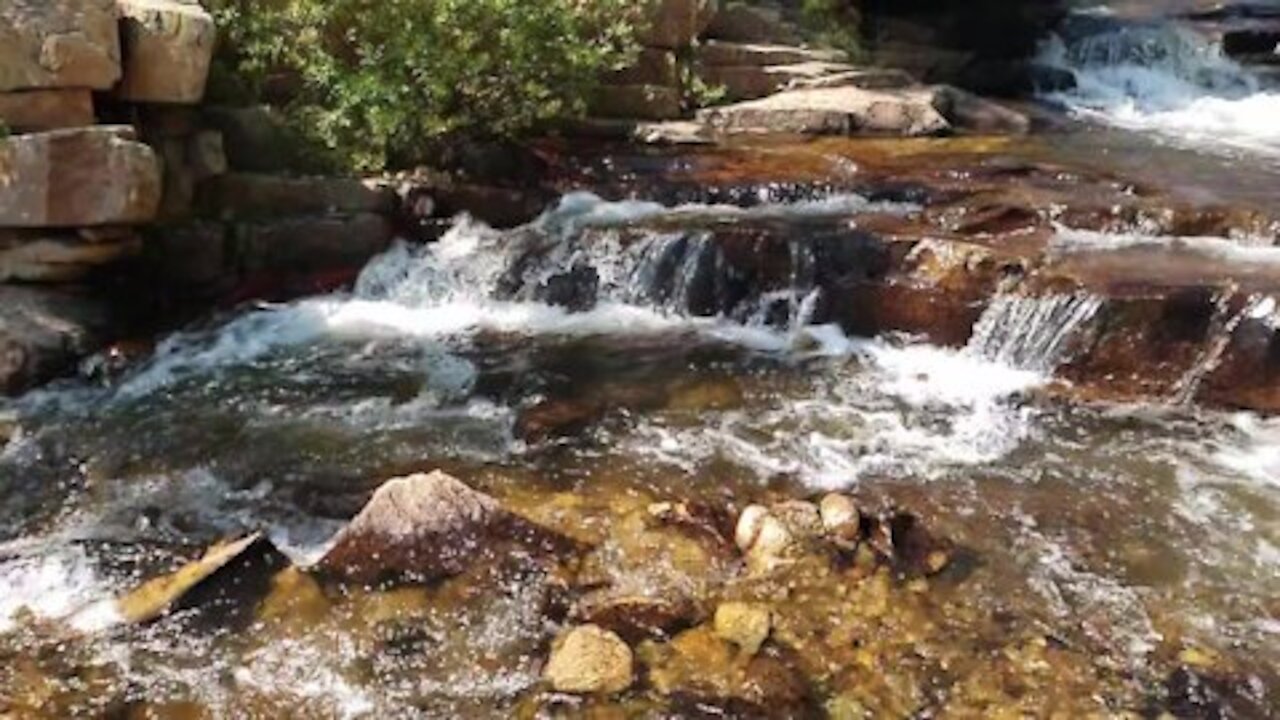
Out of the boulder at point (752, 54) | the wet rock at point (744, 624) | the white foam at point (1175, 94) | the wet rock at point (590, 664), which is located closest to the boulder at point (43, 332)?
the wet rock at point (590, 664)

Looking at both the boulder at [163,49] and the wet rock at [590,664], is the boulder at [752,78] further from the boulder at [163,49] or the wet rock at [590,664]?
the wet rock at [590,664]

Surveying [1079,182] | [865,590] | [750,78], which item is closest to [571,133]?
[750,78]

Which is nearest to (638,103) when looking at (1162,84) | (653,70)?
(653,70)

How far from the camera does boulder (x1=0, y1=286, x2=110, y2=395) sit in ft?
26.3

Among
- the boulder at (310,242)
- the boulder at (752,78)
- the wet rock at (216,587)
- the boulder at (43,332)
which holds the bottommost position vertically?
the wet rock at (216,587)

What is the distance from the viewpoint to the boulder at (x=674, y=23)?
518 inches

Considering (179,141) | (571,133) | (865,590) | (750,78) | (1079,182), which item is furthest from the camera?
(750,78)

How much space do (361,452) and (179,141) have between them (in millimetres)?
Answer: 3845

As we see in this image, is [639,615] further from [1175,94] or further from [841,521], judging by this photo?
[1175,94]

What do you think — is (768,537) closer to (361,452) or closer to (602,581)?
(602,581)

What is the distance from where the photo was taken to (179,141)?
30.9ft

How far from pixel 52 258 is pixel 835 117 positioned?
7927mm

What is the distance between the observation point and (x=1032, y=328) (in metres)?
8.09

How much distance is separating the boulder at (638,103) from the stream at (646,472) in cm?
252
